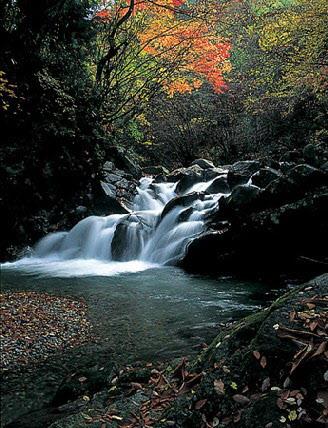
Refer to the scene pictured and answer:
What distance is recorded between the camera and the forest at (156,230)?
2486mm

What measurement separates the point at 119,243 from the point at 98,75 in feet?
24.0

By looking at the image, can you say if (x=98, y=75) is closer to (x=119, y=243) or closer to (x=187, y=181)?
(x=187, y=181)

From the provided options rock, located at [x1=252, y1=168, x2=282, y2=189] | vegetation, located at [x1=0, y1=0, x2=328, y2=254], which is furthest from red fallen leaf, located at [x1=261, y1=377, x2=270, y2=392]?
vegetation, located at [x1=0, y1=0, x2=328, y2=254]

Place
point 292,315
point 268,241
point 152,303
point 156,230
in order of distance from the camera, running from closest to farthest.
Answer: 1. point 292,315
2. point 152,303
3. point 268,241
4. point 156,230

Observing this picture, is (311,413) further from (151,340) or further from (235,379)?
(151,340)

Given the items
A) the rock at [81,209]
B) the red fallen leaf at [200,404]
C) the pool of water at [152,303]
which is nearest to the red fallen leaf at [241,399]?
the red fallen leaf at [200,404]

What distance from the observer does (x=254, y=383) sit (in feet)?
7.35

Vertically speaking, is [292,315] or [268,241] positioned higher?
[292,315]

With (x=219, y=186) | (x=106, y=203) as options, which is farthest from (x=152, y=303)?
(x=219, y=186)

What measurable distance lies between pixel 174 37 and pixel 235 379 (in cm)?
1552

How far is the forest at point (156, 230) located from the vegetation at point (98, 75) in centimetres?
7

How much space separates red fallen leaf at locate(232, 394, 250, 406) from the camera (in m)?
2.16

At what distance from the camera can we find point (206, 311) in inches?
285

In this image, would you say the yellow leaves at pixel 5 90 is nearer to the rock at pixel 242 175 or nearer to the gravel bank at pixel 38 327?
the gravel bank at pixel 38 327
